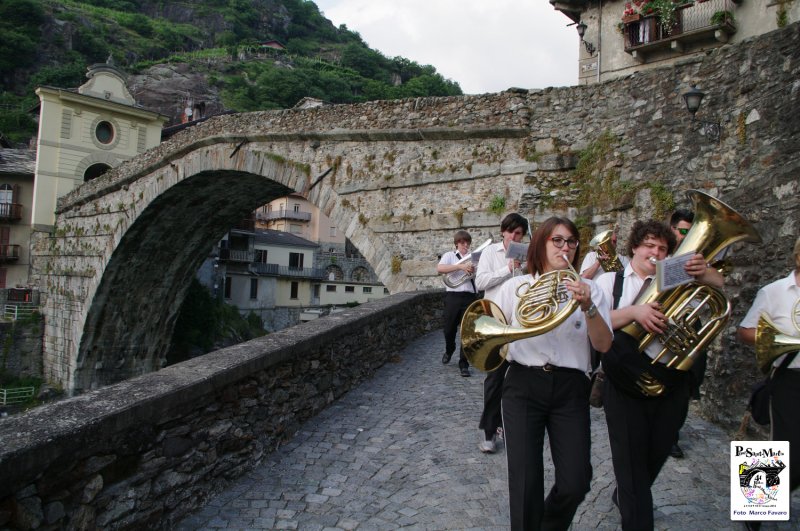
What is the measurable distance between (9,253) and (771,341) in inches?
1116

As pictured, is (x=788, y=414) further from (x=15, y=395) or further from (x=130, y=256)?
(x=15, y=395)

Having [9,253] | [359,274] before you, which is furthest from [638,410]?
[359,274]

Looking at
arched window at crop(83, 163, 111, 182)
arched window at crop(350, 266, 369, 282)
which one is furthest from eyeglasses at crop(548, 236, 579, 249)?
arched window at crop(350, 266, 369, 282)

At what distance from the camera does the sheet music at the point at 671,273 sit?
99.0 inches

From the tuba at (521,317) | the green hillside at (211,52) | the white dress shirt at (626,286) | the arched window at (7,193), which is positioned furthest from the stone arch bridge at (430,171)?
the green hillside at (211,52)

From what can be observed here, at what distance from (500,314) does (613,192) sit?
511cm

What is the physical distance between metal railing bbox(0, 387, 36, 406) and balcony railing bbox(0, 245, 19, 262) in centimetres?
662

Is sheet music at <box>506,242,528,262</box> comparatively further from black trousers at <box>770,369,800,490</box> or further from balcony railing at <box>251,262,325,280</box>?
balcony railing at <box>251,262,325,280</box>

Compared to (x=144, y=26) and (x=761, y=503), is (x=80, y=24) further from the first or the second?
(x=761, y=503)

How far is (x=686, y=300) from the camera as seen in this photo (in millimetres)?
2604

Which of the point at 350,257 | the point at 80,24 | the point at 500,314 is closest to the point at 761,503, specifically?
the point at 500,314

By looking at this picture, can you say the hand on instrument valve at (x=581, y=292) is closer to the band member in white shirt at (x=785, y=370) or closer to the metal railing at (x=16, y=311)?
the band member in white shirt at (x=785, y=370)

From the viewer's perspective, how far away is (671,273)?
2.52m

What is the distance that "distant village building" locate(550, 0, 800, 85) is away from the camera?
1155 cm
